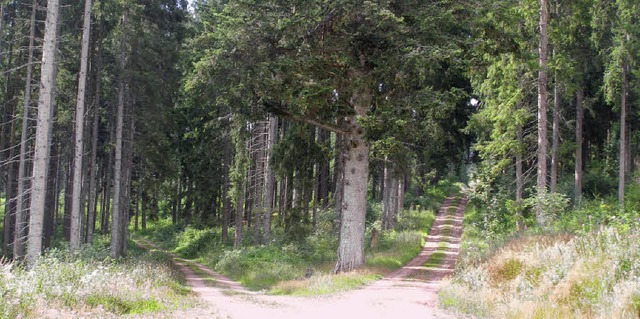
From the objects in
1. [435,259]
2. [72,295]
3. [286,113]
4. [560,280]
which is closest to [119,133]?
[286,113]

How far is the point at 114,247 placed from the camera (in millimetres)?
22453

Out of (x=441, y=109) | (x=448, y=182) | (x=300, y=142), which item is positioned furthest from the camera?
(x=448, y=182)

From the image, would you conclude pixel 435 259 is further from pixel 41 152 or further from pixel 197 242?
pixel 197 242

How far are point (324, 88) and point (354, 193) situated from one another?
345 centimetres

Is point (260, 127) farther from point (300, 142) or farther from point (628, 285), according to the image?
point (628, 285)

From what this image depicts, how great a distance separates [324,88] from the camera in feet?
45.4

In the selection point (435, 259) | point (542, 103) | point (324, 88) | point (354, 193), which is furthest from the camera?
point (435, 259)

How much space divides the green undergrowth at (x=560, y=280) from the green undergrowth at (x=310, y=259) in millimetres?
3638

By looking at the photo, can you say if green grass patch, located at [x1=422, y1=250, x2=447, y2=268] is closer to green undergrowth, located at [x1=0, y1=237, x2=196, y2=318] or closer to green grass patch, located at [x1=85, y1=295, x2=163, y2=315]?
green undergrowth, located at [x1=0, y1=237, x2=196, y2=318]

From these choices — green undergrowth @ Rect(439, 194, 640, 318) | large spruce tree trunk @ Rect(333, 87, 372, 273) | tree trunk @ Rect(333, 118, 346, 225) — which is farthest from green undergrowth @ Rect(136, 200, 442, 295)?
green undergrowth @ Rect(439, 194, 640, 318)

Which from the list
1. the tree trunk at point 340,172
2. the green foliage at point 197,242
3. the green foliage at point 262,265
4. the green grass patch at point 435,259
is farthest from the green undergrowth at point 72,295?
the green foliage at point 197,242

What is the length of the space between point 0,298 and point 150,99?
1846 cm

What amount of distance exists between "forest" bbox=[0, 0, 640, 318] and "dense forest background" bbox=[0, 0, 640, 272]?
0.28 feet

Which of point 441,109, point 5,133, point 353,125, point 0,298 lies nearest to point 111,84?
point 5,133
